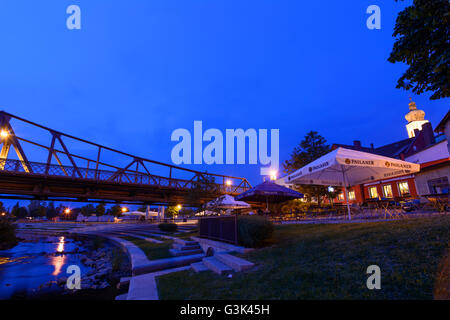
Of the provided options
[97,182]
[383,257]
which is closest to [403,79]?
[383,257]

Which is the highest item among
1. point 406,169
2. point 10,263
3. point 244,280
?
point 406,169

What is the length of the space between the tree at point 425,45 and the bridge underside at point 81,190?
17138 mm

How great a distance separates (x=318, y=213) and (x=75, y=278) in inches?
530

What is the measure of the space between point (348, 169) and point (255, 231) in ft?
18.3

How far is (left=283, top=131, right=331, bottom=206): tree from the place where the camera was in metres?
19.5

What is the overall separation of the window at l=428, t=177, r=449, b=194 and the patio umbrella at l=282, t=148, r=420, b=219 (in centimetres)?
1362

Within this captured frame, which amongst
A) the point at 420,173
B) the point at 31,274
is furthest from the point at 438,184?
the point at 31,274

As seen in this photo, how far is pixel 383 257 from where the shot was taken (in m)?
4.21

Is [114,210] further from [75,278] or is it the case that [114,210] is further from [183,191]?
[75,278]

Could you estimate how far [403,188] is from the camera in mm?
25047

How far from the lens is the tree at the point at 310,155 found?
64.1 ft

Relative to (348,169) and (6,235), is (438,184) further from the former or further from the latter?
(6,235)

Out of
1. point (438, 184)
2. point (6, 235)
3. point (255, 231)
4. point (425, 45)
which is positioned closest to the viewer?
point (425, 45)

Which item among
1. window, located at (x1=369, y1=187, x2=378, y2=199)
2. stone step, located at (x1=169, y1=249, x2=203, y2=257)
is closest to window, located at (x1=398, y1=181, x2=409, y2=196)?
window, located at (x1=369, y1=187, x2=378, y2=199)
